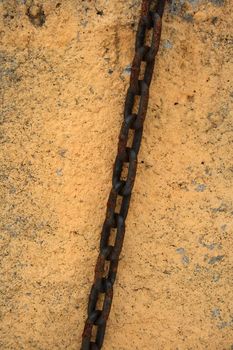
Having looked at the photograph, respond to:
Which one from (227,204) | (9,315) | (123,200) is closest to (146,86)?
(123,200)

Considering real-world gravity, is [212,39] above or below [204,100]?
above

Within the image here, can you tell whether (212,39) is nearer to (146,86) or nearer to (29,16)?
(146,86)

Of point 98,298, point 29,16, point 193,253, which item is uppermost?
point 29,16
